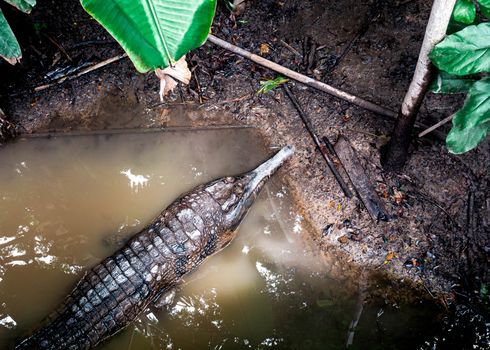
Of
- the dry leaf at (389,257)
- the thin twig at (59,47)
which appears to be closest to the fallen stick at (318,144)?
the dry leaf at (389,257)

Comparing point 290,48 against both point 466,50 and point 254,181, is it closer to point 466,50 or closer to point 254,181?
point 254,181

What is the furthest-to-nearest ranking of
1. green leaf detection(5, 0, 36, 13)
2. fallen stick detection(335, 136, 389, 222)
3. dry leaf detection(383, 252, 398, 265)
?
1. fallen stick detection(335, 136, 389, 222)
2. dry leaf detection(383, 252, 398, 265)
3. green leaf detection(5, 0, 36, 13)

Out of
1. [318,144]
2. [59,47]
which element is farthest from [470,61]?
[59,47]

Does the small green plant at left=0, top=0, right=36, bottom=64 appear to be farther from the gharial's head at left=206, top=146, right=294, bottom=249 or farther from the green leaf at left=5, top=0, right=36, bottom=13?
the gharial's head at left=206, top=146, right=294, bottom=249

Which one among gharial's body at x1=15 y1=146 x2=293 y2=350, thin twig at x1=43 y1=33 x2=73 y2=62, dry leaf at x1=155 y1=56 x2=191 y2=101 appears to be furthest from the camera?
thin twig at x1=43 y1=33 x2=73 y2=62

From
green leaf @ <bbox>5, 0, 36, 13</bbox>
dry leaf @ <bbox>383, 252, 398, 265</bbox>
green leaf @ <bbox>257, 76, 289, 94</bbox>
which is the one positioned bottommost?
dry leaf @ <bbox>383, 252, 398, 265</bbox>

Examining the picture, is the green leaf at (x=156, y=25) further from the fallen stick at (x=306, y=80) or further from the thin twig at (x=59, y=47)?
the thin twig at (x=59, y=47)

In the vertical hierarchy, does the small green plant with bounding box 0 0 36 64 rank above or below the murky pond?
above

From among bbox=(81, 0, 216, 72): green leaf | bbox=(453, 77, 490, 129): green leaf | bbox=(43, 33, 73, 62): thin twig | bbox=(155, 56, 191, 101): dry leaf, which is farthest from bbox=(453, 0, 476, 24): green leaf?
bbox=(43, 33, 73, 62): thin twig
